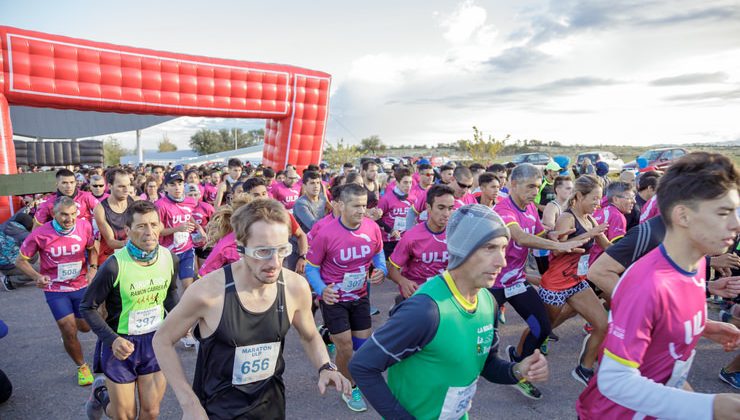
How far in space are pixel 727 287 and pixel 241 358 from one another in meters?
2.87

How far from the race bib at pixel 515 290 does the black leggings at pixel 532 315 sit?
3 cm

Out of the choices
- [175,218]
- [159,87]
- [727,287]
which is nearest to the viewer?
[727,287]

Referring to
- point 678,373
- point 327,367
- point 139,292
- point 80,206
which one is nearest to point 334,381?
point 327,367

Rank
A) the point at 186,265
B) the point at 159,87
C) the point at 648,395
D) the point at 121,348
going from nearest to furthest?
1. the point at 648,395
2. the point at 121,348
3. the point at 186,265
4. the point at 159,87

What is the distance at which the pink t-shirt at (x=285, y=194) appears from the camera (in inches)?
356

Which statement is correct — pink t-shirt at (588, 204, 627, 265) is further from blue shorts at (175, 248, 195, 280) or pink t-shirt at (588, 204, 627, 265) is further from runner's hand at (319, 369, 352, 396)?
blue shorts at (175, 248, 195, 280)

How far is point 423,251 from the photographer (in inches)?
179

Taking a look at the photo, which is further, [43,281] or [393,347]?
[43,281]

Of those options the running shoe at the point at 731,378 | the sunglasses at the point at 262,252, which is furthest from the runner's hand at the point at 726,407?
the running shoe at the point at 731,378

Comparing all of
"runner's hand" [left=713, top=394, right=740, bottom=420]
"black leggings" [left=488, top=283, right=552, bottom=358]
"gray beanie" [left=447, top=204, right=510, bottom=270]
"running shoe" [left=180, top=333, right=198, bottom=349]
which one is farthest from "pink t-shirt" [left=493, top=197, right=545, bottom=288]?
"running shoe" [left=180, top=333, right=198, bottom=349]

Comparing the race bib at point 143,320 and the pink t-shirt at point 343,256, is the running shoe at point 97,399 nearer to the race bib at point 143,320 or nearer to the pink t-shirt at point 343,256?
the race bib at point 143,320

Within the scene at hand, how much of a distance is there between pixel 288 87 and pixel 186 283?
36.8ft

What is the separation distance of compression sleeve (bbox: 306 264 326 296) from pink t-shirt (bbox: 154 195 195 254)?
257 centimetres

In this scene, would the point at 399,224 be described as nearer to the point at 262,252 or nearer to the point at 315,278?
the point at 315,278
